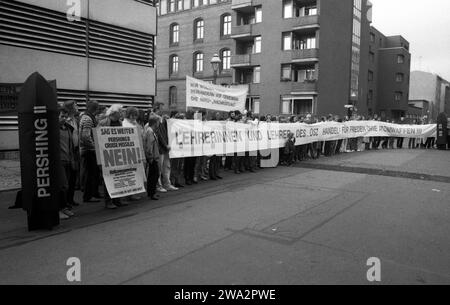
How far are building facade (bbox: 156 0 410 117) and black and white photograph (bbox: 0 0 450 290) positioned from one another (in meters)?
19.1

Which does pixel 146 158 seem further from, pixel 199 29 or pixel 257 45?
pixel 199 29

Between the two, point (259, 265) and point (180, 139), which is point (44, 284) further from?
point (180, 139)

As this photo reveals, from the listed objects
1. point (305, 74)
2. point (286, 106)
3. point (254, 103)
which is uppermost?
point (305, 74)

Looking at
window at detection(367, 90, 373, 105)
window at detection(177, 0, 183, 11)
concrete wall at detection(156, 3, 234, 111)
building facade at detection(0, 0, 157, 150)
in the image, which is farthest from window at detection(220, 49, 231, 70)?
building facade at detection(0, 0, 157, 150)

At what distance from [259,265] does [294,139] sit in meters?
11.8

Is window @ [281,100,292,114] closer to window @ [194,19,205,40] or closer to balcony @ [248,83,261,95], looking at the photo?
balcony @ [248,83,261,95]

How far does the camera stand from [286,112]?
141 feet

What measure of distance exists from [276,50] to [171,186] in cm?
3609

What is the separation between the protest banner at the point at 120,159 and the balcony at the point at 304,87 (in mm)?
34428

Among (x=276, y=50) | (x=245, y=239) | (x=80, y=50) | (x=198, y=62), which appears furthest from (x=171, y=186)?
(x=198, y=62)

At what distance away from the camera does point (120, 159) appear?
26.7 feet

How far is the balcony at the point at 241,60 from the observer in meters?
45.7

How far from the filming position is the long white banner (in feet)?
35.1
